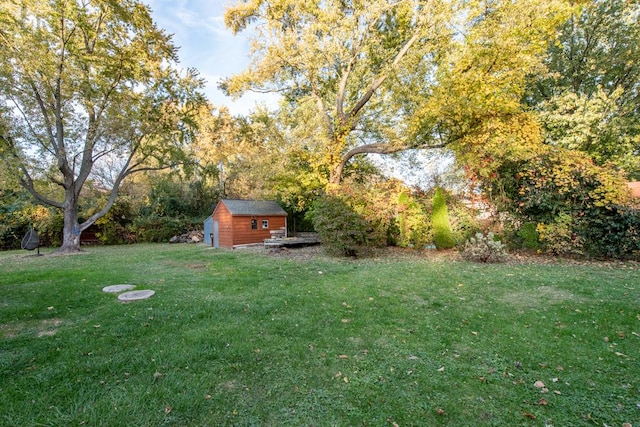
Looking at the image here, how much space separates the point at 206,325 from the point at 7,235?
773 inches

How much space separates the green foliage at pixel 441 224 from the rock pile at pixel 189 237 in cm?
1490

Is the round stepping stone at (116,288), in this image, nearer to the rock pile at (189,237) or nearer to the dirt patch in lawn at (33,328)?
the dirt patch in lawn at (33,328)

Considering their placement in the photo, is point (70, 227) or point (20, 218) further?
point (20, 218)

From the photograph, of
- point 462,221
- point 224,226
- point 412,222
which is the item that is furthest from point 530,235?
point 224,226

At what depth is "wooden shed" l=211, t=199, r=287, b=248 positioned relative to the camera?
14.9 metres

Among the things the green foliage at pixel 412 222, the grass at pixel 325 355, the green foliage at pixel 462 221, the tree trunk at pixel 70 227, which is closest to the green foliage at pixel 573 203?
the green foliage at pixel 462 221

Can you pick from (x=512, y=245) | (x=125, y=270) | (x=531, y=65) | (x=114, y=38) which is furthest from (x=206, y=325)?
(x=114, y=38)

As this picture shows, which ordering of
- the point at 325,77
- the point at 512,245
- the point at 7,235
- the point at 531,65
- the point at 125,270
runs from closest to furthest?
the point at 125,270 < the point at 531,65 < the point at 512,245 < the point at 325,77 < the point at 7,235

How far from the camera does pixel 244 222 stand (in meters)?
15.3

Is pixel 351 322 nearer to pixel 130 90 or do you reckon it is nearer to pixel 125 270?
pixel 125 270

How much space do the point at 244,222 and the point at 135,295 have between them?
10.0 m

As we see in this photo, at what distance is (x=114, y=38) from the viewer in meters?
13.5

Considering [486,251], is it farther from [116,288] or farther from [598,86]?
[116,288]

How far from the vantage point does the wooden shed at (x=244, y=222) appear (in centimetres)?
1493
